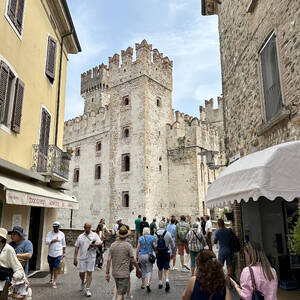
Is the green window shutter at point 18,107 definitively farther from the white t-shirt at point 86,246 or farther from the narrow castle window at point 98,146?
the narrow castle window at point 98,146

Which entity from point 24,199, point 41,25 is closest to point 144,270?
point 24,199

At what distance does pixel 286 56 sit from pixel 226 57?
3.99m

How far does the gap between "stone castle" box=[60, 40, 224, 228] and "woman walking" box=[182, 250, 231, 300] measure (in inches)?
739

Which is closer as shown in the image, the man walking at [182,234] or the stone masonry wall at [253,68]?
the stone masonry wall at [253,68]

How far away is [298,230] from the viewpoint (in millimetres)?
3777

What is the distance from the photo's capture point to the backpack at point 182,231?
9.45 m

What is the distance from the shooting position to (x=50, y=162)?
8.94 m

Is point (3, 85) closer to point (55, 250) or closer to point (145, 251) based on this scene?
point (55, 250)

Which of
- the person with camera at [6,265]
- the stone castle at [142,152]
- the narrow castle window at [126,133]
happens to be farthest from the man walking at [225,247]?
the narrow castle window at [126,133]

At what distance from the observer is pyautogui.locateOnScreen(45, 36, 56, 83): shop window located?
946cm

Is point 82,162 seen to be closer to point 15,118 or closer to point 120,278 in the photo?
point 15,118

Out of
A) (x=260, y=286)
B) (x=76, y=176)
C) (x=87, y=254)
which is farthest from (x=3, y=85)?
(x=76, y=176)

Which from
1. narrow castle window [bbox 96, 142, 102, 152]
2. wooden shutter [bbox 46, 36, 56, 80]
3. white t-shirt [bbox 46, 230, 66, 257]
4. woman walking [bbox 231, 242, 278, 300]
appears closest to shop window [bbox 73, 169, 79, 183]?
narrow castle window [bbox 96, 142, 102, 152]

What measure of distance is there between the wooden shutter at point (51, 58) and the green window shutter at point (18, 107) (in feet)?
7.40
